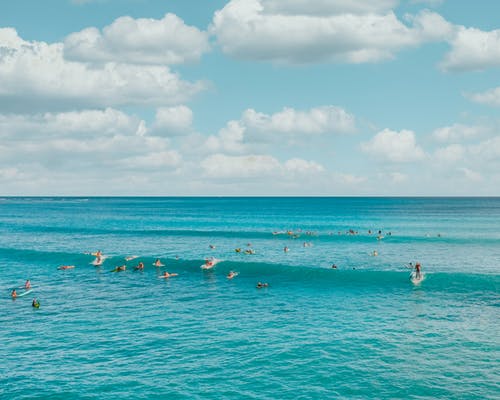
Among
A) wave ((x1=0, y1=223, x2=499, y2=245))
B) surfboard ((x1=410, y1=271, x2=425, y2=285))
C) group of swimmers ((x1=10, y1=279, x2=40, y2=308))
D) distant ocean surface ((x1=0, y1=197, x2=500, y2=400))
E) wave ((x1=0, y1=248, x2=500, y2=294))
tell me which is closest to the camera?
distant ocean surface ((x1=0, y1=197, x2=500, y2=400))

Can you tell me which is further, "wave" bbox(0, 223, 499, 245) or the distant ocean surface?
"wave" bbox(0, 223, 499, 245)

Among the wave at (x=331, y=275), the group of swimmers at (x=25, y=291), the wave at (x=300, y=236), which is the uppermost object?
the wave at (x=300, y=236)

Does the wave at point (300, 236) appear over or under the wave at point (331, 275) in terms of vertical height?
over

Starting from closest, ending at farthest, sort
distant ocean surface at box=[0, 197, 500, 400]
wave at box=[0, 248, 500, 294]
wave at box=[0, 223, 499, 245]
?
distant ocean surface at box=[0, 197, 500, 400]
wave at box=[0, 248, 500, 294]
wave at box=[0, 223, 499, 245]

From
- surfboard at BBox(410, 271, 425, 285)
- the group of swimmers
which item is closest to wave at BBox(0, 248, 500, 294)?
surfboard at BBox(410, 271, 425, 285)

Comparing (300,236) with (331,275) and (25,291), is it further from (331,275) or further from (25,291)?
(25,291)

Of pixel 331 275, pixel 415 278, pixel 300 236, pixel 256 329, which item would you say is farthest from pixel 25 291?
pixel 300 236

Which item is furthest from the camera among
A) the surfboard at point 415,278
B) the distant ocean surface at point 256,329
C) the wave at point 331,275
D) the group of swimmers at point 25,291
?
the surfboard at point 415,278

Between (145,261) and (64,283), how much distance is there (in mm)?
16901

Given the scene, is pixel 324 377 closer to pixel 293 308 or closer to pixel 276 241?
pixel 293 308

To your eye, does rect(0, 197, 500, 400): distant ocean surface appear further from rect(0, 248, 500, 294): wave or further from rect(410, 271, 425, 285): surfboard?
rect(410, 271, 425, 285): surfboard

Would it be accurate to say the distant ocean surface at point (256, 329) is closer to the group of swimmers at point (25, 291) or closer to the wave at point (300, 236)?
the group of swimmers at point (25, 291)

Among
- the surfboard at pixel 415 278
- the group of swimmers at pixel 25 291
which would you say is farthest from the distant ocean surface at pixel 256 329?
the surfboard at pixel 415 278

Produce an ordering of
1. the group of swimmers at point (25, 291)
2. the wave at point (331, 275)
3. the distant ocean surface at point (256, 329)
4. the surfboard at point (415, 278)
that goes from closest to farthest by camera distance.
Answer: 1. the distant ocean surface at point (256, 329)
2. the group of swimmers at point (25, 291)
3. the wave at point (331, 275)
4. the surfboard at point (415, 278)
